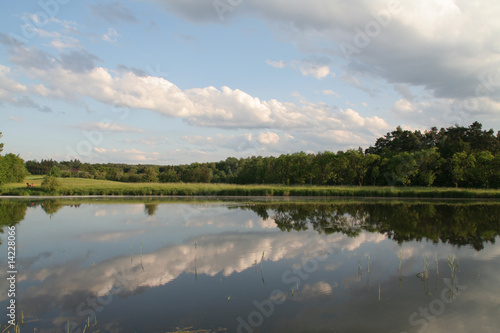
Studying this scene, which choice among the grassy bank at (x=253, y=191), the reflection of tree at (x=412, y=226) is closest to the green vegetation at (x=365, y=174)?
the grassy bank at (x=253, y=191)

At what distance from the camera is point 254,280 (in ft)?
28.7

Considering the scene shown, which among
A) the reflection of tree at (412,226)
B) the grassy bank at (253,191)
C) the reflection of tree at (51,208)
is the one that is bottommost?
the reflection of tree at (51,208)

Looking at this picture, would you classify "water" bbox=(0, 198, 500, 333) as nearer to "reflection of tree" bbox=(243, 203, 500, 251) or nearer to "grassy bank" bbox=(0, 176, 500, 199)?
"reflection of tree" bbox=(243, 203, 500, 251)

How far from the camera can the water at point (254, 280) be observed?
6449mm

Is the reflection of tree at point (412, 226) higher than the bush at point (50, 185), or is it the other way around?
the bush at point (50, 185)

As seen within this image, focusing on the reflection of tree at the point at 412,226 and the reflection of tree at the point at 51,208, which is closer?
the reflection of tree at the point at 412,226

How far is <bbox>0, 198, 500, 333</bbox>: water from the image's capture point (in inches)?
254

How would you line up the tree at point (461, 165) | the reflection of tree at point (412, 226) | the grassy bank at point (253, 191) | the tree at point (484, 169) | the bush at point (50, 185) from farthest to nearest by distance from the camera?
the tree at point (461, 165) < the tree at point (484, 169) < the grassy bank at point (253, 191) < the bush at point (50, 185) < the reflection of tree at point (412, 226)

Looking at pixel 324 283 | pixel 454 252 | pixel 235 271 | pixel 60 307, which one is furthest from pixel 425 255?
pixel 60 307

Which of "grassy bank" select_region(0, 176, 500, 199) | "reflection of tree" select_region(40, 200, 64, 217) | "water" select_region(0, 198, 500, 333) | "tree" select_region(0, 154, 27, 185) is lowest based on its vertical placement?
"water" select_region(0, 198, 500, 333)

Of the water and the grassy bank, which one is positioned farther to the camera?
the grassy bank

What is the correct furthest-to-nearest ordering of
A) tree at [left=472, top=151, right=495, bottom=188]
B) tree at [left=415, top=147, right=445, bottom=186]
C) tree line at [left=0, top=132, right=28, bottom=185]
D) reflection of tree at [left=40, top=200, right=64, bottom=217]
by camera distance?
1. tree at [left=415, top=147, right=445, bottom=186]
2. tree at [left=472, top=151, right=495, bottom=188]
3. tree line at [left=0, top=132, right=28, bottom=185]
4. reflection of tree at [left=40, top=200, right=64, bottom=217]

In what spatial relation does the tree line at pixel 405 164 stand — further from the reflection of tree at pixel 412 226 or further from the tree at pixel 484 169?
the reflection of tree at pixel 412 226

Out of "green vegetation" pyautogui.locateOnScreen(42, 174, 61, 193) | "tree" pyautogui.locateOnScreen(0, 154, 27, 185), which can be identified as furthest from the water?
"tree" pyautogui.locateOnScreen(0, 154, 27, 185)
